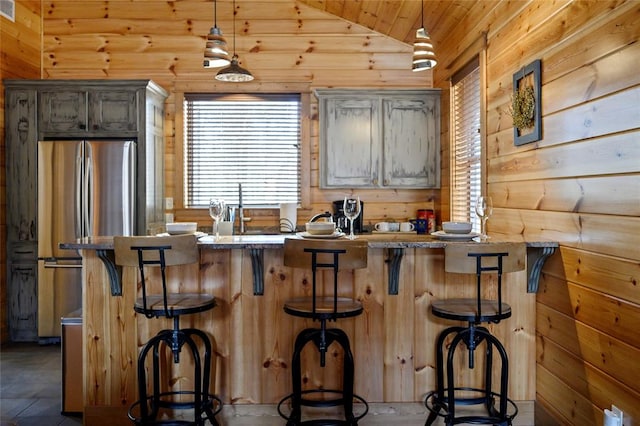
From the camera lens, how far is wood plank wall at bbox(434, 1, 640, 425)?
199 cm

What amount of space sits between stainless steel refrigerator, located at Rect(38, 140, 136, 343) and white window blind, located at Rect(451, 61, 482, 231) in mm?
2752

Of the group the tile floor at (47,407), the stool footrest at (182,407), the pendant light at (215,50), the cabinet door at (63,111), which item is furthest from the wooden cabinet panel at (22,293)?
the pendant light at (215,50)

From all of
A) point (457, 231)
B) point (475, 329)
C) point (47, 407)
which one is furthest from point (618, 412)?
point (47, 407)

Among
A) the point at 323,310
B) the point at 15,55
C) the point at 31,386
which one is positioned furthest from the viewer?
the point at 15,55

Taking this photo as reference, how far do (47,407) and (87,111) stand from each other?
246 cm

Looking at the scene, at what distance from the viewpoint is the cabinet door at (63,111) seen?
14.6 ft

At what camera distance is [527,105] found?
283 cm

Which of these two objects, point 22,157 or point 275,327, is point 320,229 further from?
point 22,157

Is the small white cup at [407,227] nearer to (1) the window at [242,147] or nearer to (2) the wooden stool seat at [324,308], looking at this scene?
(1) the window at [242,147]

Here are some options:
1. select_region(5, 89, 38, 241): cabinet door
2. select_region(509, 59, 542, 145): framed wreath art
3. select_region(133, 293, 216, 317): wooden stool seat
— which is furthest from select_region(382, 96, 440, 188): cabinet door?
select_region(5, 89, 38, 241): cabinet door

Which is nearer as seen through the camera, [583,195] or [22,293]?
[583,195]

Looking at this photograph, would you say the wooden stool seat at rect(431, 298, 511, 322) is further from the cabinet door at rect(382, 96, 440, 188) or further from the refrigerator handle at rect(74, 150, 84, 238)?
the refrigerator handle at rect(74, 150, 84, 238)

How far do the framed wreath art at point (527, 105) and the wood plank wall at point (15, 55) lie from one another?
414 cm

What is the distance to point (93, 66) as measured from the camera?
5.04 m
